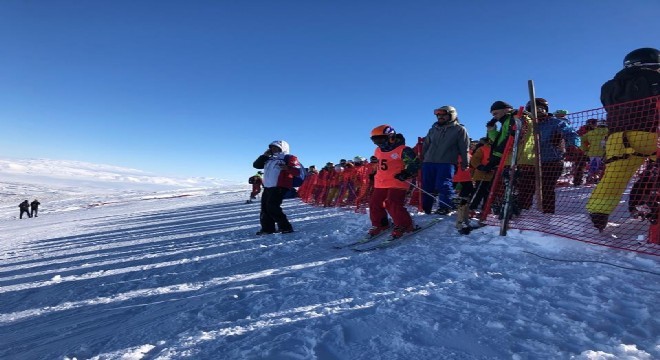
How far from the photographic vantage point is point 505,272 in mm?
3205

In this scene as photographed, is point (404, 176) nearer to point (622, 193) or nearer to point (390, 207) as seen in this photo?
point (390, 207)

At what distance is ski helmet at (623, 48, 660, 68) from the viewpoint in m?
3.79

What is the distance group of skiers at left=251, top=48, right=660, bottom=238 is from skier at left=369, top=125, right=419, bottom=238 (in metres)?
0.02

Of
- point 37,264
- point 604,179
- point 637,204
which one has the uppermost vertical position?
point 604,179

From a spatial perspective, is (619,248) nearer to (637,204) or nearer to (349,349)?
(637,204)

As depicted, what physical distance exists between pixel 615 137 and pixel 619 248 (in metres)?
1.29

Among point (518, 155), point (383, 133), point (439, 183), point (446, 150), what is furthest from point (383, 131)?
point (518, 155)

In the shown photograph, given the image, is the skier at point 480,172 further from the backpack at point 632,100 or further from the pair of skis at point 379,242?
the backpack at point 632,100

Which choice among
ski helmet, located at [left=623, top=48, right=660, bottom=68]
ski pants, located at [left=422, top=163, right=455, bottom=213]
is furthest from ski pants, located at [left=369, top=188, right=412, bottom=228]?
ski helmet, located at [left=623, top=48, right=660, bottom=68]

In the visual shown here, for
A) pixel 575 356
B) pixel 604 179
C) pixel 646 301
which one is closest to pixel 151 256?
pixel 575 356

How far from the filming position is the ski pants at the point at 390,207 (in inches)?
205

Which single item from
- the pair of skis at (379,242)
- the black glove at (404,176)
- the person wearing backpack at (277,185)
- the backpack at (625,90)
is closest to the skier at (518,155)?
the backpack at (625,90)

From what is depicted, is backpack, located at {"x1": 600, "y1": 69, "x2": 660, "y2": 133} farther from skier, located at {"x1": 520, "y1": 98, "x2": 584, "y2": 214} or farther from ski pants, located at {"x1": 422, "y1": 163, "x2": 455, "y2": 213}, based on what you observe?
ski pants, located at {"x1": 422, "y1": 163, "x2": 455, "y2": 213}

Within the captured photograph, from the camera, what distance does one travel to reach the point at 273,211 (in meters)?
6.85
